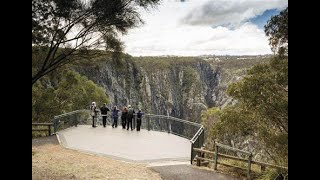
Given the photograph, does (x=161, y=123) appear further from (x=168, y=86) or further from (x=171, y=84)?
(x=171, y=84)

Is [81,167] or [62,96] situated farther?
[62,96]

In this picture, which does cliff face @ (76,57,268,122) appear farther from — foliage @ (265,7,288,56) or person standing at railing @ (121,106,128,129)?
foliage @ (265,7,288,56)

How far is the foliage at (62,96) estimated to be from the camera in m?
32.5

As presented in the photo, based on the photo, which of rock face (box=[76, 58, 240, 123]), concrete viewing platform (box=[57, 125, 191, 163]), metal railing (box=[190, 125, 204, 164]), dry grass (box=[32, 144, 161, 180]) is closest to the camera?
dry grass (box=[32, 144, 161, 180])

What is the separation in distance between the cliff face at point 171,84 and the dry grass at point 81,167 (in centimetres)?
6059

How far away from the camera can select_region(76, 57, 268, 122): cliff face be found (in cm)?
8462

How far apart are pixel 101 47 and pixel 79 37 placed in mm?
1252

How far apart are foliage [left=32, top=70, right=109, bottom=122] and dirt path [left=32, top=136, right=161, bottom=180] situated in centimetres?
1439

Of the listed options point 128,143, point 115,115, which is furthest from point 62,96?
point 128,143

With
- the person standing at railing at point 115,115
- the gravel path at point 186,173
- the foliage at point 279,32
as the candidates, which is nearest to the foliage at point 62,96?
the person standing at railing at point 115,115

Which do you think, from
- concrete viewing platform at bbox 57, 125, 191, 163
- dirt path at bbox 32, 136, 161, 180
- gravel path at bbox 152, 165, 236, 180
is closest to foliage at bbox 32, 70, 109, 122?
concrete viewing platform at bbox 57, 125, 191, 163

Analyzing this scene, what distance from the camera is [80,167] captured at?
1385cm

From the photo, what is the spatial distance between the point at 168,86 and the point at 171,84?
6.03 feet
